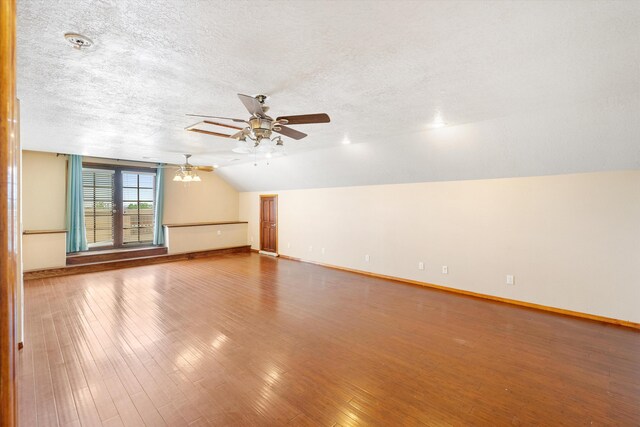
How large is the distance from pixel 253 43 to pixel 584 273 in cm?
499

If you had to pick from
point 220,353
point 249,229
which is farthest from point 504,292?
point 249,229

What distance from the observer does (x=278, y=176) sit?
7527 mm

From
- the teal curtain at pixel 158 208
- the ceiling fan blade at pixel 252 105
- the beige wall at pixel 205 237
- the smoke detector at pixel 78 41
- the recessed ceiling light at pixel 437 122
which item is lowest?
the beige wall at pixel 205 237

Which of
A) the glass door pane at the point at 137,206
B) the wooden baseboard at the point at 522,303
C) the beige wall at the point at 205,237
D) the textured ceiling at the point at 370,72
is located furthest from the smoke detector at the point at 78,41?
the beige wall at the point at 205,237

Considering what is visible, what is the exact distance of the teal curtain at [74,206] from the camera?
631cm

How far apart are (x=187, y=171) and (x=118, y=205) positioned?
2277 millimetres

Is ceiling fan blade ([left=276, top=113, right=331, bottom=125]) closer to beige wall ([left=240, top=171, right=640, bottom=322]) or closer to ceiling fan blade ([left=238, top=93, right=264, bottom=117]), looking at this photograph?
ceiling fan blade ([left=238, top=93, right=264, bottom=117])

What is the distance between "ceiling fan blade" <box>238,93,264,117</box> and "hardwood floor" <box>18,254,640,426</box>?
2.38 m

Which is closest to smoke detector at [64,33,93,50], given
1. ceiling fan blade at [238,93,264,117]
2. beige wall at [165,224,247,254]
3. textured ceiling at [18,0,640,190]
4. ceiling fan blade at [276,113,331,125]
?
textured ceiling at [18,0,640,190]

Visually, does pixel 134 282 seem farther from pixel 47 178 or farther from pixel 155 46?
pixel 155 46

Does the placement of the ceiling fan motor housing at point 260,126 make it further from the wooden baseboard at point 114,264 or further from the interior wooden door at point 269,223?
the wooden baseboard at point 114,264

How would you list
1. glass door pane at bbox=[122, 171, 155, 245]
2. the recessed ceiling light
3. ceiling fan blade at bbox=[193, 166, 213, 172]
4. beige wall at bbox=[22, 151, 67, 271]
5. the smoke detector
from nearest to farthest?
1. the smoke detector
2. the recessed ceiling light
3. beige wall at bbox=[22, 151, 67, 271]
4. glass door pane at bbox=[122, 171, 155, 245]
5. ceiling fan blade at bbox=[193, 166, 213, 172]

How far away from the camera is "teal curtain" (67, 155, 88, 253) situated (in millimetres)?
6309

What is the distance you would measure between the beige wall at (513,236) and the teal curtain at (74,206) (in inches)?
229
